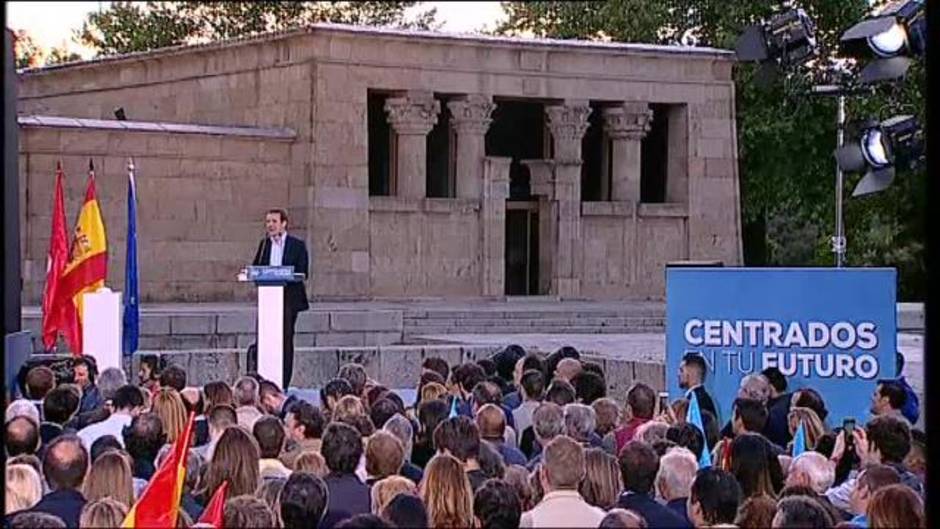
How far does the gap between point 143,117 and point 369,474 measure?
24.6 m

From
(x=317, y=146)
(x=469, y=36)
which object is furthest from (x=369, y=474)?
(x=469, y=36)

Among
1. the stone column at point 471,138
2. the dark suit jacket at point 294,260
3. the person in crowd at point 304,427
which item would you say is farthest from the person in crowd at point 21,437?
the stone column at point 471,138

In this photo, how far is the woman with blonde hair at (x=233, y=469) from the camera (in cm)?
609

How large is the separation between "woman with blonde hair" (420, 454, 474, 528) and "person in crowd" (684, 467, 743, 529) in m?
0.71

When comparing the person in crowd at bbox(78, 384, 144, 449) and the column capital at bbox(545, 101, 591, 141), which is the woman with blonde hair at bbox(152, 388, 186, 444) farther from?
the column capital at bbox(545, 101, 591, 141)

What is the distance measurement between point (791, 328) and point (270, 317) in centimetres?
517

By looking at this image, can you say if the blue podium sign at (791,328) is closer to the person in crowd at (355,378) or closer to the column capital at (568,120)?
the person in crowd at (355,378)

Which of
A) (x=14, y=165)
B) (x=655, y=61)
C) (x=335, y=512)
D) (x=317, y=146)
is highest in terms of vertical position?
(x=655, y=61)

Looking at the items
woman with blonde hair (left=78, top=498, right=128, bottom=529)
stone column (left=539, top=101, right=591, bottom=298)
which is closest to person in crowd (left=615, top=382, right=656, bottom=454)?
woman with blonde hair (left=78, top=498, right=128, bottom=529)

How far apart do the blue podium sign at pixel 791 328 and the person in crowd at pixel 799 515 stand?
4.52 metres

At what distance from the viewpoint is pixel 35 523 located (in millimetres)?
4703

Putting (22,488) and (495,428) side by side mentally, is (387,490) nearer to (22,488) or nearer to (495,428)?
(22,488)

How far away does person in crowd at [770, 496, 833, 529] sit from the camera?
507 centimetres

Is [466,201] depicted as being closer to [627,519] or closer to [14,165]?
[14,165]
